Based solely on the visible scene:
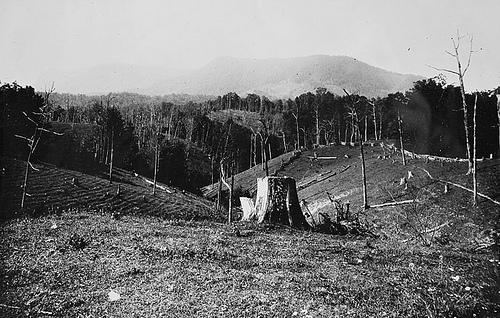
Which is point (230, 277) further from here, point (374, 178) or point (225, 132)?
point (225, 132)

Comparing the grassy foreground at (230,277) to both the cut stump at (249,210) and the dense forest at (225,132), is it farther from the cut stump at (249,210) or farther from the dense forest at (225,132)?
the dense forest at (225,132)

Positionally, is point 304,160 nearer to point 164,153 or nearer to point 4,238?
point 164,153

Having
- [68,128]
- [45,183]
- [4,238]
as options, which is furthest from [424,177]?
[68,128]

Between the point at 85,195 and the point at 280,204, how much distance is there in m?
45.4

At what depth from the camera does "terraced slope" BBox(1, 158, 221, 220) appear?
4691cm

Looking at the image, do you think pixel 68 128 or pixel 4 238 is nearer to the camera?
pixel 4 238

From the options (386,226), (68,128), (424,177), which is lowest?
(386,226)

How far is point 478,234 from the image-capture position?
2603cm

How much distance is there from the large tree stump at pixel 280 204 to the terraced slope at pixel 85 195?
2569 cm

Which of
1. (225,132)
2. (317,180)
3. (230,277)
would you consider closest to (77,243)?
(230,277)

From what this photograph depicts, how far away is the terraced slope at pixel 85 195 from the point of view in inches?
1847

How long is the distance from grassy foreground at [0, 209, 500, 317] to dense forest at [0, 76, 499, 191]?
18259 millimetres

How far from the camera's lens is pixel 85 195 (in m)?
54.9

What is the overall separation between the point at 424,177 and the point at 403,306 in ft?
131
